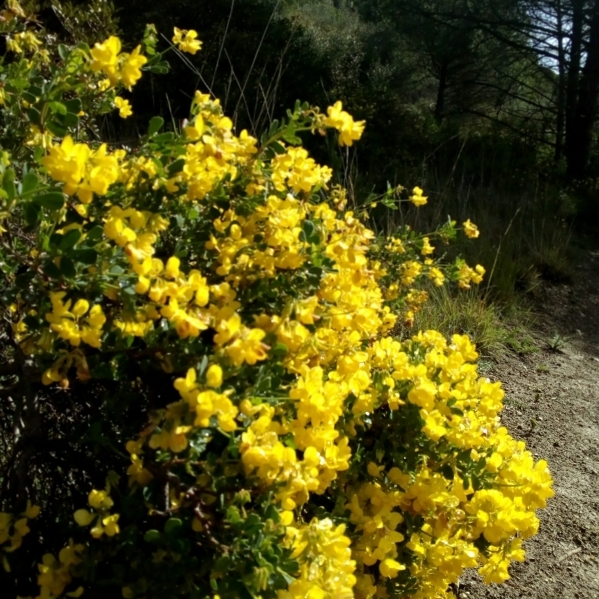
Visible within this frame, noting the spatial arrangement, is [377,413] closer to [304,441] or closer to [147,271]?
[304,441]

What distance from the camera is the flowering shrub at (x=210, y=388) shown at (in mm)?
886

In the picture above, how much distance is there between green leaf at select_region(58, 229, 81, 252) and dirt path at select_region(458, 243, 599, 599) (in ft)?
5.09

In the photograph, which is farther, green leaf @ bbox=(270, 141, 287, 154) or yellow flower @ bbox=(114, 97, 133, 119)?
yellow flower @ bbox=(114, 97, 133, 119)

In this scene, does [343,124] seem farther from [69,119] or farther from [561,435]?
[561,435]

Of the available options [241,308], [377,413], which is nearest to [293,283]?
[241,308]

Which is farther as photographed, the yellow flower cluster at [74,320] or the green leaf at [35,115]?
the green leaf at [35,115]

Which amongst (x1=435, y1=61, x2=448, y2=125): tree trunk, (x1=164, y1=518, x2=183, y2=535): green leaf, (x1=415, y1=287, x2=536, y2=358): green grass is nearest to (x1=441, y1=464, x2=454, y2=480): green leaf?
(x1=164, y1=518, x2=183, y2=535): green leaf

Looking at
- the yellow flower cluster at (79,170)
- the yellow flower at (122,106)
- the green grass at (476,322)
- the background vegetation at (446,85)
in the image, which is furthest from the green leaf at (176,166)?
the background vegetation at (446,85)

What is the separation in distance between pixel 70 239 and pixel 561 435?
239cm

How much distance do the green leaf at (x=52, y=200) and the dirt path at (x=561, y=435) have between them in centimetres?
161

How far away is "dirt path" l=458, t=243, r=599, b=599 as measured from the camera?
77.8 inches

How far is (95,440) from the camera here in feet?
3.34

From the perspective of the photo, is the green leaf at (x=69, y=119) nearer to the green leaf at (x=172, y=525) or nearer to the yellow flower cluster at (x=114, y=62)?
the yellow flower cluster at (x=114, y=62)

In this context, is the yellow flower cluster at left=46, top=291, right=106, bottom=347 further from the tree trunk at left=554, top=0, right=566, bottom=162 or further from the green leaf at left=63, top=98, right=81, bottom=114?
the tree trunk at left=554, top=0, right=566, bottom=162
